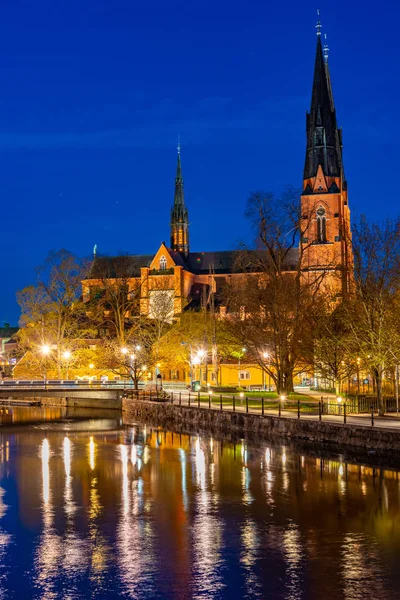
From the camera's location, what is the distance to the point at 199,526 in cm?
2069

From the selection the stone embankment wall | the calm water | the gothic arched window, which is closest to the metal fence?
the stone embankment wall

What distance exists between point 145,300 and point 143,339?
35.6 metres

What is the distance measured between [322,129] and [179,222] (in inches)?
1653

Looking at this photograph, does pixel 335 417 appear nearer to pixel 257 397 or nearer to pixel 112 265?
pixel 257 397

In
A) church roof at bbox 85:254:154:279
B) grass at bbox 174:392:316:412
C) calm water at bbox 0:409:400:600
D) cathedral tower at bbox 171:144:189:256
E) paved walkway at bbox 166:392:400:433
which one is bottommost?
calm water at bbox 0:409:400:600

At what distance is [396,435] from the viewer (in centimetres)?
3031

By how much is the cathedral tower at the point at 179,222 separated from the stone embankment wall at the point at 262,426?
7801 centimetres

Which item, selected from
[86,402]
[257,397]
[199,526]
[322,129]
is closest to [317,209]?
[322,129]

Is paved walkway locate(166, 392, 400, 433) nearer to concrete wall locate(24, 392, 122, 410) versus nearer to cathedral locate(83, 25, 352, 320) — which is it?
concrete wall locate(24, 392, 122, 410)

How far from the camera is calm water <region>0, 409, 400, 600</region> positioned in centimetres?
1570

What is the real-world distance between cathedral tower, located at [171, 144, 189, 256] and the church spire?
1395 inches

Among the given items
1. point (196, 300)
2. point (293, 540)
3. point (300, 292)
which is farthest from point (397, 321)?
point (196, 300)

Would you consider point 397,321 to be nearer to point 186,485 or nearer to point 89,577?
point 186,485

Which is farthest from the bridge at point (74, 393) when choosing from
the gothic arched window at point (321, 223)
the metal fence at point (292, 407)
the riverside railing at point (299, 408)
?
the gothic arched window at point (321, 223)
